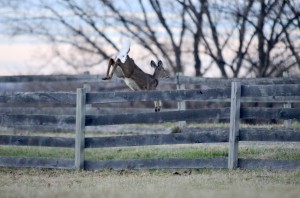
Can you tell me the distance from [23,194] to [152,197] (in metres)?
1.99

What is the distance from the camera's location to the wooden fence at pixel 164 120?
14.6 metres

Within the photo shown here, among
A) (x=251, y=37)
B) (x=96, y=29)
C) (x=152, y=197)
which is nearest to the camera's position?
(x=152, y=197)

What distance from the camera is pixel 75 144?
1553cm

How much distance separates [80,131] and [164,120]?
5.13 feet

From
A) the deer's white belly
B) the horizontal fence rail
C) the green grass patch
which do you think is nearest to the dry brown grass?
the green grass patch

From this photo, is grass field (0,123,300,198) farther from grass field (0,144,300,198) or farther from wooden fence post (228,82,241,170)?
wooden fence post (228,82,241,170)

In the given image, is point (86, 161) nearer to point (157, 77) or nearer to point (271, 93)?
point (271, 93)

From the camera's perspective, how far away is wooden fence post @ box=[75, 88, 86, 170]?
15438mm

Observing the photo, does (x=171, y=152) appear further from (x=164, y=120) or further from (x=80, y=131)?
(x=80, y=131)

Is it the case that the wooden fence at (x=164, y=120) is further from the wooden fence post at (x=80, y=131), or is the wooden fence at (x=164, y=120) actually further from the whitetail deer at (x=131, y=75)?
the whitetail deer at (x=131, y=75)

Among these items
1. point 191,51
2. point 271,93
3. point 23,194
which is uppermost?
point 191,51

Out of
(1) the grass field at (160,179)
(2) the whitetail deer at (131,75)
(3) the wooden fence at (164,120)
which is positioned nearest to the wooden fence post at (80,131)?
(3) the wooden fence at (164,120)

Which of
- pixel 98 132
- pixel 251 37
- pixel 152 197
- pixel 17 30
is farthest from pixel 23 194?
pixel 17 30

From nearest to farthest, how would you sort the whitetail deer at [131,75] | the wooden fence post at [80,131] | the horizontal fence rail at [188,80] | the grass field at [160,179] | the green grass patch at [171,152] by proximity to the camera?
the grass field at [160,179]
the wooden fence post at [80,131]
the green grass patch at [171,152]
the whitetail deer at [131,75]
the horizontal fence rail at [188,80]
